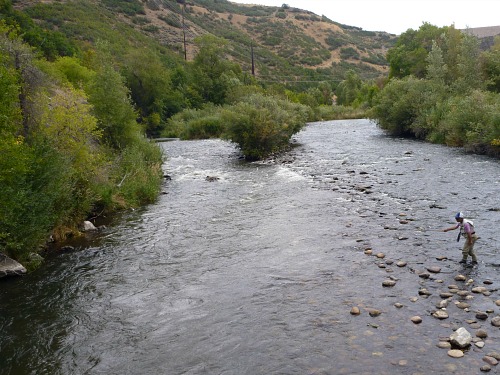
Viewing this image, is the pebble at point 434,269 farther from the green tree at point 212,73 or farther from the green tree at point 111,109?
the green tree at point 212,73

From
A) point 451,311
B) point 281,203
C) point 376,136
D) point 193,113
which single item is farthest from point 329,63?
point 451,311

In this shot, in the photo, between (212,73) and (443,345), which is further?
(212,73)

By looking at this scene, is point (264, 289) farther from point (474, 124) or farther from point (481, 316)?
point (474, 124)

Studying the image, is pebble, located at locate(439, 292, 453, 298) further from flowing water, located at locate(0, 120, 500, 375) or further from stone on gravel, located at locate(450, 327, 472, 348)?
stone on gravel, located at locate(450, 327, 472, 348)

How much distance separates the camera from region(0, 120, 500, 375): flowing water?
28.7 ft

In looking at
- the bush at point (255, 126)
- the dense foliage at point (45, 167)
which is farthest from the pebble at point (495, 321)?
the bush at point (255, 126)

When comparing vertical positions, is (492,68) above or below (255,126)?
above

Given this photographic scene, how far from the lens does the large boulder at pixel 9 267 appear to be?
13.3 metres

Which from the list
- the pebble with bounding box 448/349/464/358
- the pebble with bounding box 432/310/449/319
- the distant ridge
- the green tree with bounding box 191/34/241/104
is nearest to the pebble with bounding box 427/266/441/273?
the pebble with bounding box 432/310/449/319

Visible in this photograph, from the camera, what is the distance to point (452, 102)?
131 feet

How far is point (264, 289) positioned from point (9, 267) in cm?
832

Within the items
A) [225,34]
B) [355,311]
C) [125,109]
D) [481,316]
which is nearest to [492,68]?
[125,109]

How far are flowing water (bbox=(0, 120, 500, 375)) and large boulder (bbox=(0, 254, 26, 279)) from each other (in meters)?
0.31

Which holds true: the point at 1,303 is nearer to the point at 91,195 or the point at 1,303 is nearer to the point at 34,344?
the point at 34,344
